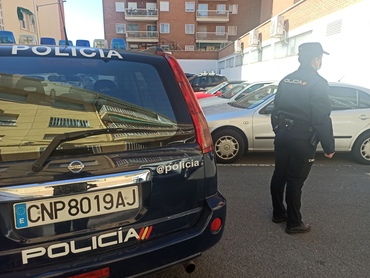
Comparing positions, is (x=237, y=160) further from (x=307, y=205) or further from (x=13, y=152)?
(x=13, y=152)

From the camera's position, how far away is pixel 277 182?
115 inches

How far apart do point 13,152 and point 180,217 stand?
98 centimetres

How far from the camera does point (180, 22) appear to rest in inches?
1574

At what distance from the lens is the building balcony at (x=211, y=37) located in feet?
133

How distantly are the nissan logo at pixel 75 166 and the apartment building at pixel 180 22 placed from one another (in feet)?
132

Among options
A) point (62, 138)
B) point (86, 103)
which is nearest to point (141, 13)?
point (86, 103)

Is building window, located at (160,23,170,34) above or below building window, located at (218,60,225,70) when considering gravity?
above

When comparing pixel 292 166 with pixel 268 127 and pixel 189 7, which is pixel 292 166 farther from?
pixel 189 7

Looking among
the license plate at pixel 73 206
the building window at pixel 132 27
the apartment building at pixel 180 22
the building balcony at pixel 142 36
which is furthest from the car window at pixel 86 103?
the building window at pixel 132 27

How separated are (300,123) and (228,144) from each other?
2.45 m

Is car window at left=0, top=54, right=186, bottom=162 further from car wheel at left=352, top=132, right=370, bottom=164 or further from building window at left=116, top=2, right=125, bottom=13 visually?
building window at left=116, top=2, right=125, bottom=13

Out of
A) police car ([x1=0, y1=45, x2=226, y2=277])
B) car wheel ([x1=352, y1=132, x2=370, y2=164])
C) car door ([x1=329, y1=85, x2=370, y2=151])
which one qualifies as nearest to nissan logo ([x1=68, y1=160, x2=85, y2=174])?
police car ([x1=0, y1=45, x2=226, y2=277])

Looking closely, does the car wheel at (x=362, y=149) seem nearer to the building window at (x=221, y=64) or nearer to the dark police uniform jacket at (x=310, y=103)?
the dark police uniform jacket at (x=310, y=103)

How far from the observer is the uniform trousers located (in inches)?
101
